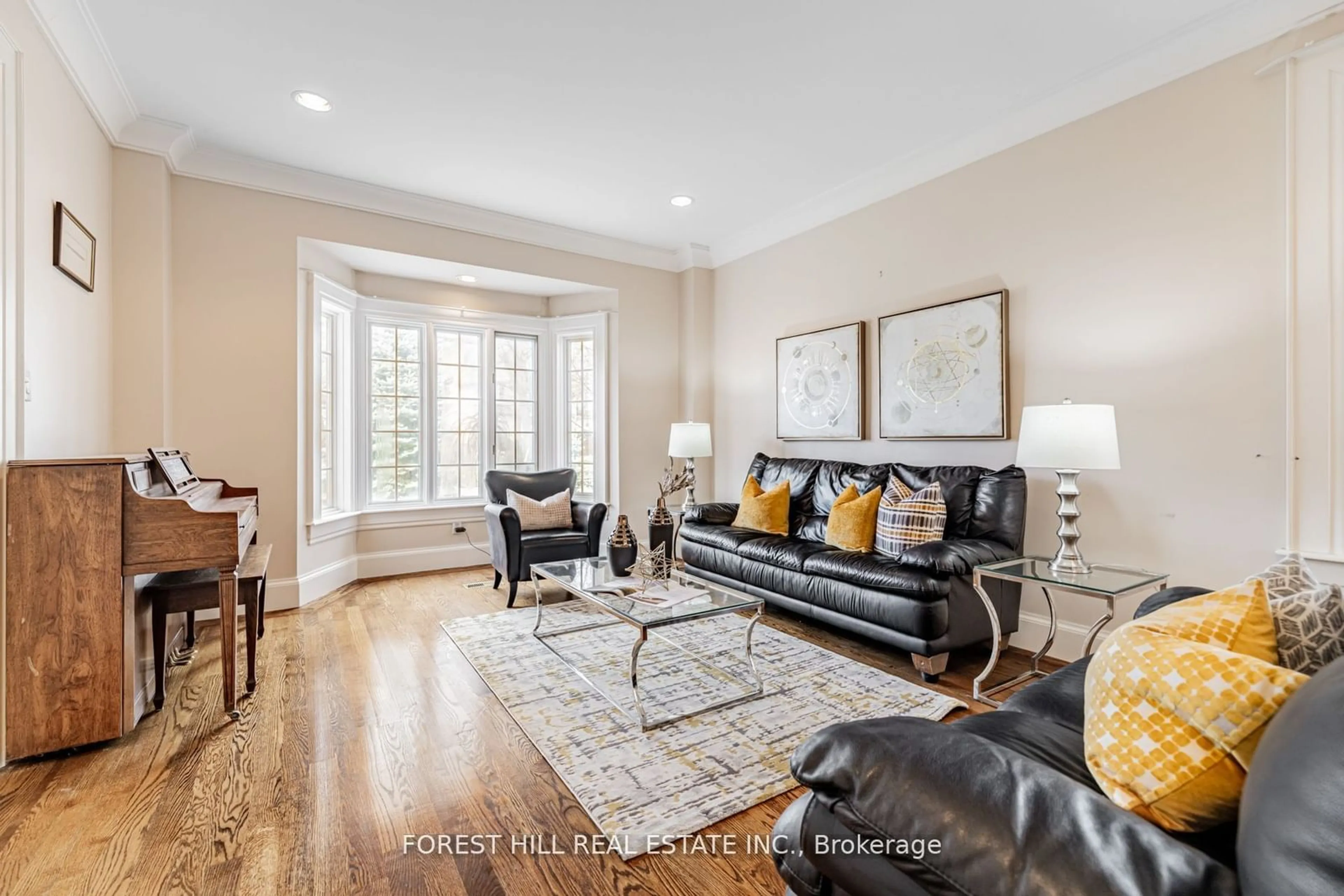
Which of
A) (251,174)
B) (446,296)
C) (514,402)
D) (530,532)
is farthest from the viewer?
(514,402)

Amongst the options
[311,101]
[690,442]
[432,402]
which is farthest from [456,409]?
[311,101]

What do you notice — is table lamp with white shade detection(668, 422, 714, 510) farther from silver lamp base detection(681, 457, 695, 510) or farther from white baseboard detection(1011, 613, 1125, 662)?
white baseboard detection(1011, 613, 1125, 662)

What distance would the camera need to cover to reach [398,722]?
2.34 m

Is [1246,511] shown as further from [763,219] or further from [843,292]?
[763,219]

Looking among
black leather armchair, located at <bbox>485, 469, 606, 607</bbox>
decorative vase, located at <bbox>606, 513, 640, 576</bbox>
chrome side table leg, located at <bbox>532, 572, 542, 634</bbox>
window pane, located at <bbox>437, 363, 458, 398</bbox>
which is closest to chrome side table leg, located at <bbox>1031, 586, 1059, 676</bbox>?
decorative vase, located at <bbox>606, 513, 640, 576</bbox>

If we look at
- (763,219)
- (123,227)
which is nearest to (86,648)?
(123,227)

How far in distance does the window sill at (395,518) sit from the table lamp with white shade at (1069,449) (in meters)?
3.89

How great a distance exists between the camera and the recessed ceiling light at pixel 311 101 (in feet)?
9.81

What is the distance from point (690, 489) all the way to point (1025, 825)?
14.6 feet

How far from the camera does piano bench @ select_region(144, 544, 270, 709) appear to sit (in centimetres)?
241

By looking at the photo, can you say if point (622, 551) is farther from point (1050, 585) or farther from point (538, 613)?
point (1050, 585)

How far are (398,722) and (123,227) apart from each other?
123 inches

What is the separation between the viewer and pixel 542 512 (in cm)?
429

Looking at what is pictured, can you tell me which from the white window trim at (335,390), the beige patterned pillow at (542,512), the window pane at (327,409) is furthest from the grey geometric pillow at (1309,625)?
the window pane at (327,409)
